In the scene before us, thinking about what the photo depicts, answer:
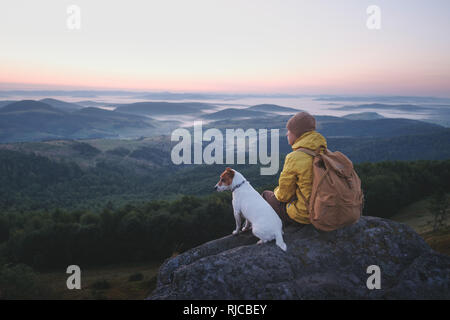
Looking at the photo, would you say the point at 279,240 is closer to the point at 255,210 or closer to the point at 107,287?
the point at 255,210

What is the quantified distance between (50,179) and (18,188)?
16.2 metres

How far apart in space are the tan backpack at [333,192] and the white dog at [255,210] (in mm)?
974

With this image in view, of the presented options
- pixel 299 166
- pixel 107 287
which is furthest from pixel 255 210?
pixel 107 287

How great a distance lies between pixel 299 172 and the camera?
648cm

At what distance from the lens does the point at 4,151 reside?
482 feet

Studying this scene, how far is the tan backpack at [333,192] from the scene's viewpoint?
20.5ft

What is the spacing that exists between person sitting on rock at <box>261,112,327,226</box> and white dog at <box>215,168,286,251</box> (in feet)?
1.64

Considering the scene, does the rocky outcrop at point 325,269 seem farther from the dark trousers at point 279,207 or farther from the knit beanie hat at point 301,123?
the knit beanie hat at point 301,123

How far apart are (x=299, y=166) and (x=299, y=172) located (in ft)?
0.46

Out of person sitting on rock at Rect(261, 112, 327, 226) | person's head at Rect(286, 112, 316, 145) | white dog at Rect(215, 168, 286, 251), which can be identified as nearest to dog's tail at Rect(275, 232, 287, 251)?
white dog at Rect(215, 168, 286, 251)

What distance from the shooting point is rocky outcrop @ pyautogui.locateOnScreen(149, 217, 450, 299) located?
6410 millimetres

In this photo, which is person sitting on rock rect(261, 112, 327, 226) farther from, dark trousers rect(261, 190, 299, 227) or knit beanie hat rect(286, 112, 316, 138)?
dark trousers rect(261, 190, 299, 227)

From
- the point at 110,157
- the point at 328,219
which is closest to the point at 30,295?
the point at 328,219
